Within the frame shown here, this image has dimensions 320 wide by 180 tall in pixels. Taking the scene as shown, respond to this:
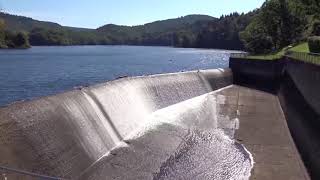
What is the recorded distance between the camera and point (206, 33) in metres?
194

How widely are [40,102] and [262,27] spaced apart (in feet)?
194

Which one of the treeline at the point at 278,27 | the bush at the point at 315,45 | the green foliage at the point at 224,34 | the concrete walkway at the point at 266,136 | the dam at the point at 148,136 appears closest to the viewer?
the dam at the point at 148,136

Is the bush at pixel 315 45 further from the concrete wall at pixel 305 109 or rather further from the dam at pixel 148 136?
the dam at pixel 148 136

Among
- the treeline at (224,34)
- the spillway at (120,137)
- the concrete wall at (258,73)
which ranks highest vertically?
the spillway at (120,137)

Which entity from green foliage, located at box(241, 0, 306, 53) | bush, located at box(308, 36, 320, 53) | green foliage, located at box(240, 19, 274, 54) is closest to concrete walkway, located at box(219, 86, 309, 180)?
bush, located at box(308, 36, 320, 53)

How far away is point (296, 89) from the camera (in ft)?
→ 112

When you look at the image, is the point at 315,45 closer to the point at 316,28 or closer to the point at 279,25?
the point at 316,28

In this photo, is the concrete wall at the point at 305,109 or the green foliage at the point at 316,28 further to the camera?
the green foliage at the point at 316,28

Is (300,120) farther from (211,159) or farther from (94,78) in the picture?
(94,78)

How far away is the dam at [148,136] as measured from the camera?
1655cm

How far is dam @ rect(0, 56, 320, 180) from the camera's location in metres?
16.5

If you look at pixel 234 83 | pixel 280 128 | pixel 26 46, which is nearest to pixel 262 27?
pixel 234 83

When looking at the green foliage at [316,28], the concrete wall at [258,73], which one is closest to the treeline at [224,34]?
the green foliage at [316,28]

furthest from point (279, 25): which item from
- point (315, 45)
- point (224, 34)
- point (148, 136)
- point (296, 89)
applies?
point (224, 34)
